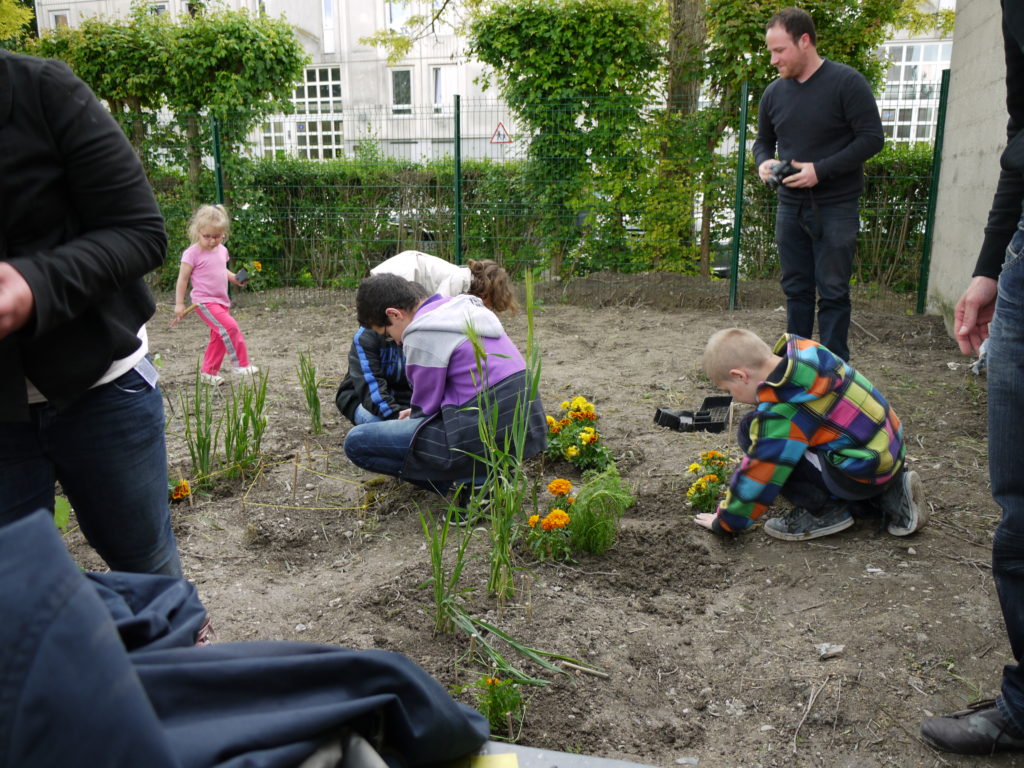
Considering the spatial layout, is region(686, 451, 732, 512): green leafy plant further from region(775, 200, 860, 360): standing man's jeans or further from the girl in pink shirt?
the girl in pink shirt

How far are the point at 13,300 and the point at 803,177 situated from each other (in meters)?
4.05

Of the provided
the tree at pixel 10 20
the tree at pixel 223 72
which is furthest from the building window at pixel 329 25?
the tree at pixel 223 72

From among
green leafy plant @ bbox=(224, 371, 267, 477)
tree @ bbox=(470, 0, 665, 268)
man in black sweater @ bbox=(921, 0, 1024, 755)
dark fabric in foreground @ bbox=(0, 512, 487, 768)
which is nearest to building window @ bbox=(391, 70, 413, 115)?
tree @ bbox=(470, 0, 665, 268)

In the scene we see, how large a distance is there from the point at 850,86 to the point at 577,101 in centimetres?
421

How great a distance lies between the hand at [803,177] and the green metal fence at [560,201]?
3.25m

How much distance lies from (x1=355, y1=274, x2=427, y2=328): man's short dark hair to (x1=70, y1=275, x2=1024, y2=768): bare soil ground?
2.52ft

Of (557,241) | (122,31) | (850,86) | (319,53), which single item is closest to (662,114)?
(557,241)

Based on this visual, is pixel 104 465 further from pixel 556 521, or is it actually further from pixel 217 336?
pixel 217 336

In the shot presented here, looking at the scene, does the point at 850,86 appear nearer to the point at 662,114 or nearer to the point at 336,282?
the point at 662,114

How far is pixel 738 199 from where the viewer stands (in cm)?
782

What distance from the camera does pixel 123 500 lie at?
67.2 inches

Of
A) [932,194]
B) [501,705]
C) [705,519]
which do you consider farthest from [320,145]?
[501,705]

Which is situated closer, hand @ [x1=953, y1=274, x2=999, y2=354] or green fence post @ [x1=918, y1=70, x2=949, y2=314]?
hand @ [x1=953, y1=274, x2=999, y2=354]

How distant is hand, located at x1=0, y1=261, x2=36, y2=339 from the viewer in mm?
1372
